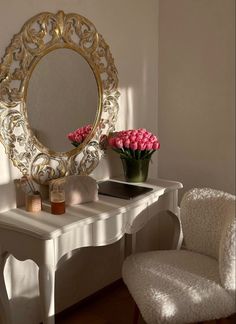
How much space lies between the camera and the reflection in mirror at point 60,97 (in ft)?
6.43

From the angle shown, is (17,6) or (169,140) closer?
(17,6)

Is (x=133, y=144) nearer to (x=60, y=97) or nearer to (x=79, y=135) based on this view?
(x=79, y=135)

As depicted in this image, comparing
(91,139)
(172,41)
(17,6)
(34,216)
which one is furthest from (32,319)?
(172,41)

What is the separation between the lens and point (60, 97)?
208cm

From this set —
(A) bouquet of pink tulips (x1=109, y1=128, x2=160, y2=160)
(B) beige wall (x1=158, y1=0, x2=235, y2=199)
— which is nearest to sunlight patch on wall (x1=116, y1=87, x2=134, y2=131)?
(A) bouquet of pink tulips (x1=109, y1=128, x2=160, y2=160)

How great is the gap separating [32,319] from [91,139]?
0.97 metres

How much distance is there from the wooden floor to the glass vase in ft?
2.29

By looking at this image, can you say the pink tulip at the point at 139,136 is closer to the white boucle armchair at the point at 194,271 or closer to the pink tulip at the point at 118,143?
the pink tulip at the point at 118,143

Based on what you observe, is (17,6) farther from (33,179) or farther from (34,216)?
(34,216)

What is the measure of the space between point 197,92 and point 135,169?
669 millimetres

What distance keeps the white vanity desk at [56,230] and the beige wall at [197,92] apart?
0.64 m

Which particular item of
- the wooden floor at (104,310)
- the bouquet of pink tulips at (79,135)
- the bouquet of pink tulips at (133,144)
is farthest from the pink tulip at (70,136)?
the wooden floor at (104,310)

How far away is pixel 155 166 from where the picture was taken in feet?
9.25

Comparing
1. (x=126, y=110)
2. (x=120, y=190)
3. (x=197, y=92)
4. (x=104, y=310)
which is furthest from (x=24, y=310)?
(x=197, y=92)
